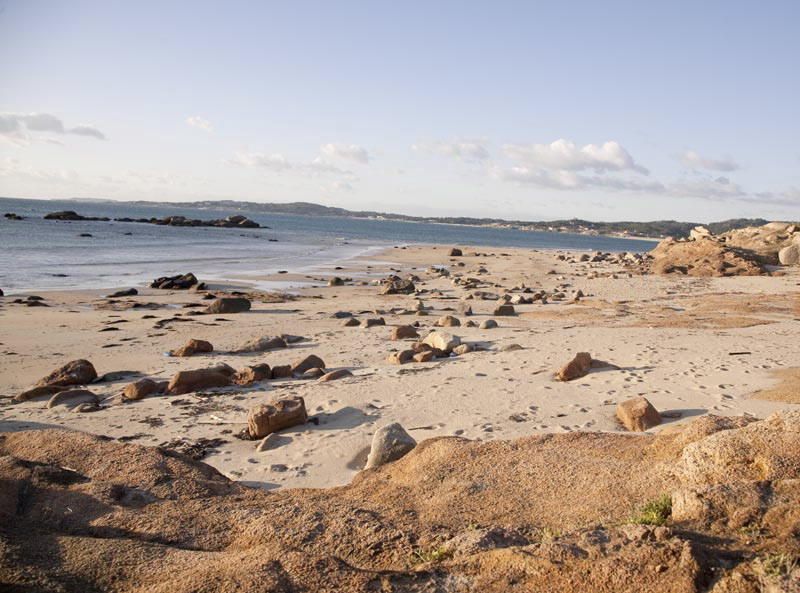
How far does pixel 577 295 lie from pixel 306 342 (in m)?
11.8

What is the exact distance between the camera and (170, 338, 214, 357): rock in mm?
12500

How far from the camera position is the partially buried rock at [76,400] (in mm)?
8774

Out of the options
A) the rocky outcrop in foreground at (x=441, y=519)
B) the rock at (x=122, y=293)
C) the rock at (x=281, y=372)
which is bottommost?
the rock at (x=122, y=293)

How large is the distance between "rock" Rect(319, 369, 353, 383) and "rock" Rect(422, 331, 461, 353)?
2331 millimetres

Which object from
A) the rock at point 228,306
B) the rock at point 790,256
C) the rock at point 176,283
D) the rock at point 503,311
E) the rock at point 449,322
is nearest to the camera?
the rock at point 449,322

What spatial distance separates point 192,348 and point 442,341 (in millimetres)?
5290

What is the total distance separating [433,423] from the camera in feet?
25.4

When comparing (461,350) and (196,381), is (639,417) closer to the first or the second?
(461,350)

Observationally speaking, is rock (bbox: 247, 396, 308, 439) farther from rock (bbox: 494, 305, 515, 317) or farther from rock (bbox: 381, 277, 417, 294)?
rock (bbox: 381, 277, 417, 294)

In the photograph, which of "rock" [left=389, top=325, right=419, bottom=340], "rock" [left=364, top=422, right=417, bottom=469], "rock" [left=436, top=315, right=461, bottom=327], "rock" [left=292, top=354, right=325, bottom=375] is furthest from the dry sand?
"rock" [left=436, top=315, right=461, bottom=327]

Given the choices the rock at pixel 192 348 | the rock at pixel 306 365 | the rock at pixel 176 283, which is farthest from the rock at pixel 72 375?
the rock at pixel 176 283

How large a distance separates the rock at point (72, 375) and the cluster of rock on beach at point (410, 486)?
23 millimetres

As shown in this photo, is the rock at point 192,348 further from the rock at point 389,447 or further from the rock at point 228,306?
the rock at point 389,447

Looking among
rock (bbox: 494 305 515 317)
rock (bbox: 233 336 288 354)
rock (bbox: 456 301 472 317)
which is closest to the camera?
rock (bbox: 233 336 288 354)
